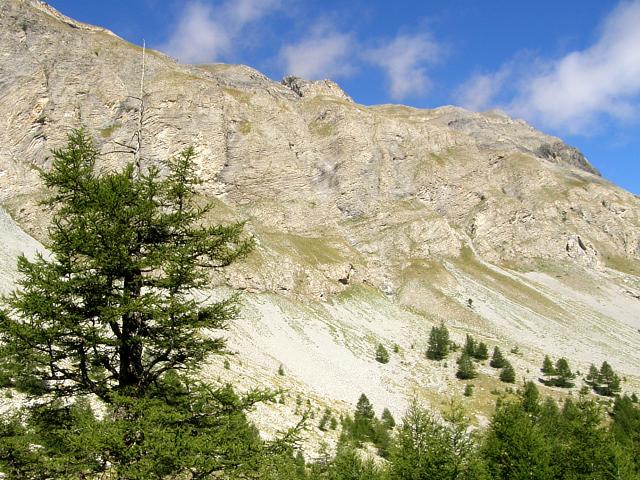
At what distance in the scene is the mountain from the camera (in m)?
76.7

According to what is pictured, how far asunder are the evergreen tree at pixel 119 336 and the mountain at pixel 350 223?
109 feet

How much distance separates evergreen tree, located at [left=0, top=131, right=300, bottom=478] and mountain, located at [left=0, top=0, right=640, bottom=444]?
3330 centimetres

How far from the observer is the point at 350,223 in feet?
480

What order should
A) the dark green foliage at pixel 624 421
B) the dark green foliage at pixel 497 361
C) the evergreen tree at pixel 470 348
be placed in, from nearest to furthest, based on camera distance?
1. the dark green foliage at pixel 624 421
2. the dark green foliage at pixel 497 361
3. the evergreen tree at pixel 470 348

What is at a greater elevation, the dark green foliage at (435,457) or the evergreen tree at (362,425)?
the dark green foliage at (435,457)

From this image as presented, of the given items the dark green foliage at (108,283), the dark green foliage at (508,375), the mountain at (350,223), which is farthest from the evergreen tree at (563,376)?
the dark green foliage at (108,283)

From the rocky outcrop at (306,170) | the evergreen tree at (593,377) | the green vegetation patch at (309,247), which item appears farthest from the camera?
the green vegetation patch at (309,247)

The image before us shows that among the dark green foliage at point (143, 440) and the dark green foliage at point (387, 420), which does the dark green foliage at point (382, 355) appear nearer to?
the dark green foliage at point (387, 420)

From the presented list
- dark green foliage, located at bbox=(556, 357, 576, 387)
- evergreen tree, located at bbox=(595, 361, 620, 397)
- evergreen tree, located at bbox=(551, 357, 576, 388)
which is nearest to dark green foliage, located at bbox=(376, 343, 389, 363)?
evergreen tree, located at bbox=(551, 357, 576, 388)

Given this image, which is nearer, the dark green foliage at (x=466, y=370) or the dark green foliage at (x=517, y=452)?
the dark green foliage at (x=517, y=452)

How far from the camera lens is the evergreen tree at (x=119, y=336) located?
9.49 m

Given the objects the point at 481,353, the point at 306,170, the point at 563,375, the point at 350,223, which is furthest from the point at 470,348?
the point at 306,170

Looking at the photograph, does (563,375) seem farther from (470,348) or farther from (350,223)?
(350,223)

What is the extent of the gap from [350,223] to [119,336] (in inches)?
5361
